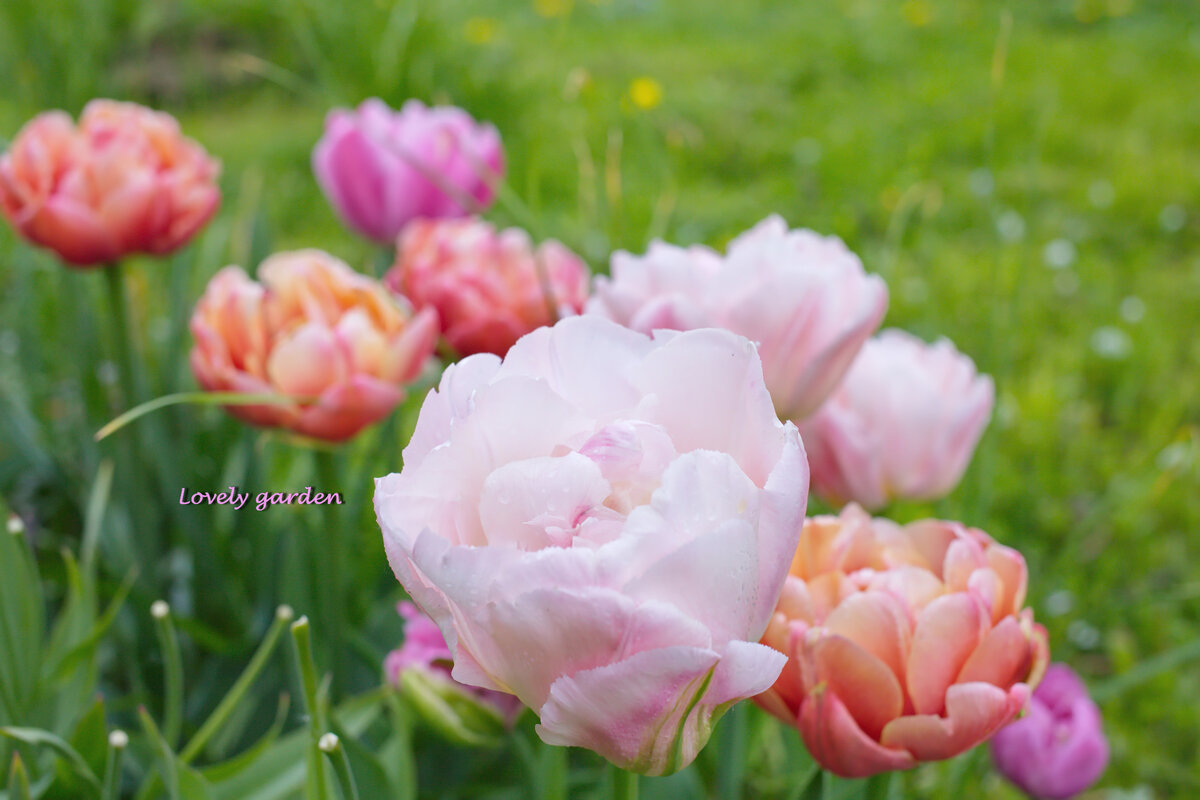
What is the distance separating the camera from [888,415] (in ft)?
2.13

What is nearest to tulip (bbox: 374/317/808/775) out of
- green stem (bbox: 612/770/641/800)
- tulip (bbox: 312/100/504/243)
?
green stem (bbox: 612/770/641/800)

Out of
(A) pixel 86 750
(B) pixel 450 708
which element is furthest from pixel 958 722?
(A) pixel 86 750

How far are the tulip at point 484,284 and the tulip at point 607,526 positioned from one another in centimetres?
34

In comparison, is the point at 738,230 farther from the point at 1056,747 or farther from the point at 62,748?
the point at 62,748

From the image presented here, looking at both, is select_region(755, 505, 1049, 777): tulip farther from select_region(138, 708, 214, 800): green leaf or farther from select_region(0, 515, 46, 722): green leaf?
select_region(0, 515, 46, 722): green leaf

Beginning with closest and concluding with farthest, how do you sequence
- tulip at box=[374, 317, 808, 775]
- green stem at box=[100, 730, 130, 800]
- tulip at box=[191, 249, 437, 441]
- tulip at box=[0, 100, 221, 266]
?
1. tulip at box=[374, 317, 808, 775]
2. green stem at box=[100, 730, 130, 800]
3. tulip at box=[191, 249, 437, 441]
4. tulip at box=[0, 100, 221, 266]

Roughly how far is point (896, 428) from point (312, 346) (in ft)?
1.19

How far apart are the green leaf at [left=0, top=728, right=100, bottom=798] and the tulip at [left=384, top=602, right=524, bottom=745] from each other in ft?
0.51

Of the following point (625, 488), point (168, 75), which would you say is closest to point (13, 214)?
point (625, 488)

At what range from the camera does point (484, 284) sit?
716 mm

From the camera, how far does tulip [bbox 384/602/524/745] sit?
518 millimetres

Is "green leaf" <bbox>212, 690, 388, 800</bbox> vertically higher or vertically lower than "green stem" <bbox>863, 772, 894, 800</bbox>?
lower

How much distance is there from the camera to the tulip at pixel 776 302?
20.8 inches

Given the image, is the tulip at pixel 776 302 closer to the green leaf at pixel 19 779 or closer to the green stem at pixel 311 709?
the green stem at pixel 311 709
